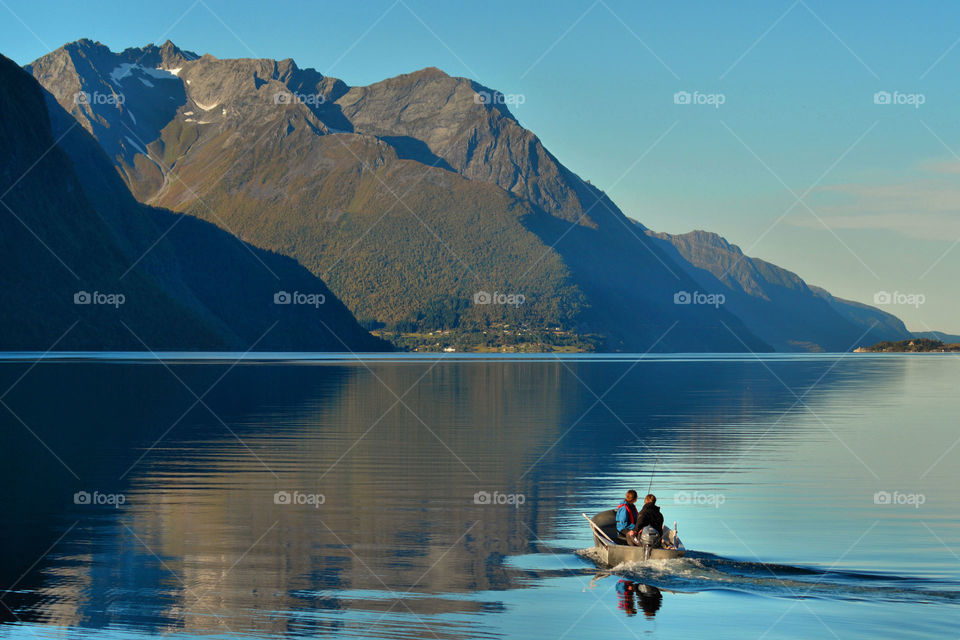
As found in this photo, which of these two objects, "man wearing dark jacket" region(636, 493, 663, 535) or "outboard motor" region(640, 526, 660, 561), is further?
"man wearing dark jacket" region(636, 493, 663, 535)

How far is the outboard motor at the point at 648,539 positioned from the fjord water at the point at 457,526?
69cm

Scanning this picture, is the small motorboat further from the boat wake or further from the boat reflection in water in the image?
the boat reflection in water

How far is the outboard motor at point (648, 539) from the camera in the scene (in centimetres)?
3139

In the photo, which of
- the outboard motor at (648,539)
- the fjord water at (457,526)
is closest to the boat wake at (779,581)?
the fjord water at (457,526)

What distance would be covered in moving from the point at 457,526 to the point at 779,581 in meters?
12.2

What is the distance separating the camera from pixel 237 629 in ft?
80.8

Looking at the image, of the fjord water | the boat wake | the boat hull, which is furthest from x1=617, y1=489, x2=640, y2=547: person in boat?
the fjord water

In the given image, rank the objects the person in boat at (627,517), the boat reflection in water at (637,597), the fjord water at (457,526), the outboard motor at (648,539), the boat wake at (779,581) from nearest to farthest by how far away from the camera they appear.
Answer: the fjord water at (457,526) < the boat reflection in water at (637,597) < the boat wake at (779,581) < the outboard motor at (648,539) < the person in boat at (627,517)

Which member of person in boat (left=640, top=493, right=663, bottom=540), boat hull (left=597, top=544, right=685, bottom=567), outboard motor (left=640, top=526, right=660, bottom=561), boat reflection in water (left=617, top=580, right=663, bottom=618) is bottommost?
boat reflection in water (left=617, top=580, right=663, bottom=618)

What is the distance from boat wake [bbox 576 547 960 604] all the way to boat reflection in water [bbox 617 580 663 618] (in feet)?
1.75

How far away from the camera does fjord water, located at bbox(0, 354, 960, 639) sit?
26.2 m

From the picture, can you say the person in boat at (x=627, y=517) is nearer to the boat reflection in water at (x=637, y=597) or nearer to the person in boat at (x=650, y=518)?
the person in boat at (x=650, y=518)

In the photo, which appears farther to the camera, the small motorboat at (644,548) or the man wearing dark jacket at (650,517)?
the man wearing dark jacket at (650,517)

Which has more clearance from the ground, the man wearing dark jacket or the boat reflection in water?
the man wearing dark jacket
